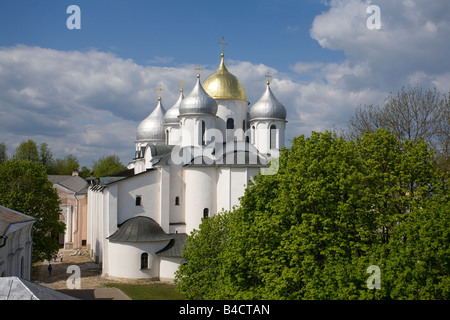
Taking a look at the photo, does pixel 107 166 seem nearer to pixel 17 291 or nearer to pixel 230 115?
pixel 230 115

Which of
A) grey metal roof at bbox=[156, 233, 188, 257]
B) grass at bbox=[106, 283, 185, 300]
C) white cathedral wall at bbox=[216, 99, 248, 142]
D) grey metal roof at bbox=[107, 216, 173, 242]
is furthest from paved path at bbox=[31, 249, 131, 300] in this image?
white cathedral wall at bbox=[216, 99, 248, 142]

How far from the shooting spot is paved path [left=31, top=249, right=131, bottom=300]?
26359mm

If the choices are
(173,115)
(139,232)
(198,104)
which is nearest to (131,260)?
(139,232)

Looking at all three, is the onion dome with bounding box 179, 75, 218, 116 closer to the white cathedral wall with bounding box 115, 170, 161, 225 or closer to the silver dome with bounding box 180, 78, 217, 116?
the silver dome with bounding box 180, 78, 217, 116

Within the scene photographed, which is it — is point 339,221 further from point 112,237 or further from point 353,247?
point 112,237

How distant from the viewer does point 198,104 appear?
108ft

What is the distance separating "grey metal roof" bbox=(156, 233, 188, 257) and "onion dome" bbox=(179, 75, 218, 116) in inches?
350

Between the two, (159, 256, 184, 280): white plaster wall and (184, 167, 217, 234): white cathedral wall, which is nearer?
(159, 256, 184, 280): white plaster wall

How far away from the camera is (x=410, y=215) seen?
1422 centimetres

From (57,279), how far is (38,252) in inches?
90.1

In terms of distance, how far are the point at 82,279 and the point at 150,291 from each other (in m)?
6.40

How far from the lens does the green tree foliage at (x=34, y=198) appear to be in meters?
30.7

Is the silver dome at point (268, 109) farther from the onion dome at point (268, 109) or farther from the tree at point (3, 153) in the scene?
the tree at point (3, 153)
